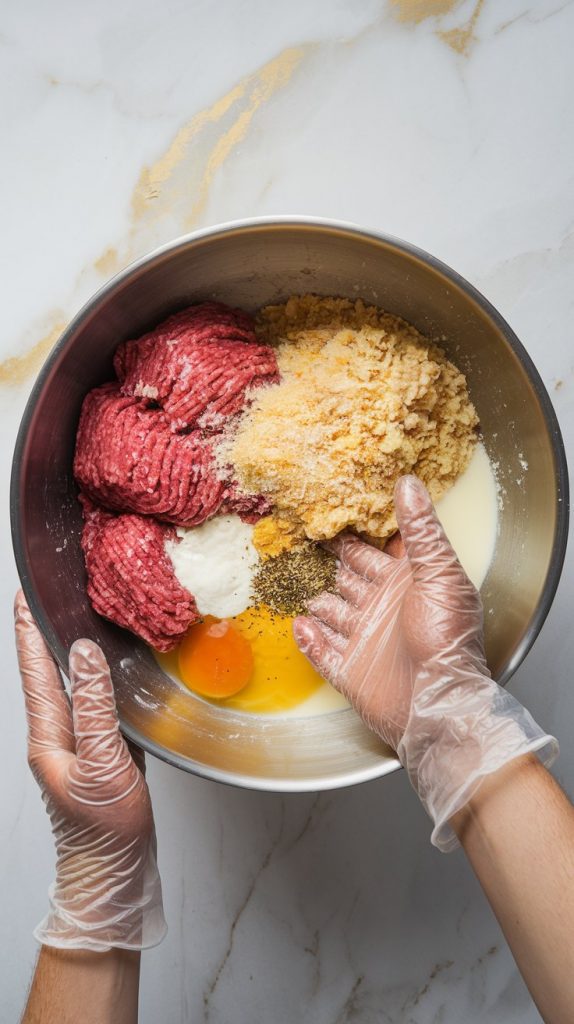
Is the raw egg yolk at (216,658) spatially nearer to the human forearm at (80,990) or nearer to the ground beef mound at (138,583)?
the ground beef mound at (138,583)

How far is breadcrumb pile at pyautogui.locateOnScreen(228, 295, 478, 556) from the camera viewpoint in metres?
2.04

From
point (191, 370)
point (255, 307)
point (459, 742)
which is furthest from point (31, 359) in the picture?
point (459, 742)

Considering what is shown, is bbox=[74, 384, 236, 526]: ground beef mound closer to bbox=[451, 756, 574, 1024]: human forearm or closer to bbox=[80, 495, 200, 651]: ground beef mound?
bbox=[80, 495, 200, 651]: ground beef mound

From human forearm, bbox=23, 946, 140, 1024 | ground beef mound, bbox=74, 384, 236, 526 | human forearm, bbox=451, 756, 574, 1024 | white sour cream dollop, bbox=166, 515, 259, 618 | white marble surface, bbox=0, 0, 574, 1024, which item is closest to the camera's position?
human forearm, bbox=451, 756, 574, 1024

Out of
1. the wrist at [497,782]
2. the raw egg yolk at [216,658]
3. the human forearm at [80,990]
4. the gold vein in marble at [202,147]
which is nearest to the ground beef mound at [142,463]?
the raw egg yolk at [216,658]

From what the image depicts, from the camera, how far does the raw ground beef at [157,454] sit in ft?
6.64

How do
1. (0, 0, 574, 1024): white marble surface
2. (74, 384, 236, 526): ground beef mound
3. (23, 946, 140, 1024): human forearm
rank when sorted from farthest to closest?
(0, 0, 574, 1024): white marble surface < (74, 384, 236, 526): ground beef mound < (23, 946, 140, 1024): human forearm

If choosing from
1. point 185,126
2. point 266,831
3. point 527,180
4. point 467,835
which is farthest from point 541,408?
point 266,831

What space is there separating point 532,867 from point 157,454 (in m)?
1.37

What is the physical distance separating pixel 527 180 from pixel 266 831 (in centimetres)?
222

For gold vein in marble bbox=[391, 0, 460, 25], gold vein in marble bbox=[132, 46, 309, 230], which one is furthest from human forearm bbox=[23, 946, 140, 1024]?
gold vein in marble bbox=[391, 0, 460, 25]

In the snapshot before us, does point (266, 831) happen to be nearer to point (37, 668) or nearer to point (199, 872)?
point (199, 872)

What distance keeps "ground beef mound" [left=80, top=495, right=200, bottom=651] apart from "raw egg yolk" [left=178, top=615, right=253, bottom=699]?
9 centimetres

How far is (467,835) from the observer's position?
175cm
